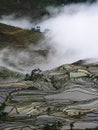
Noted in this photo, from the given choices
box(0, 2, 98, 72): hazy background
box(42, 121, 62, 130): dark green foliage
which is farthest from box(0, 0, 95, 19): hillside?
box(42, 121, 62, 130): dark green foliage

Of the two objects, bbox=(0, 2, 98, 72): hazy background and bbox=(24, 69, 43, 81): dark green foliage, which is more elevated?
bbox=(0, 2, 98, 72): hazy background

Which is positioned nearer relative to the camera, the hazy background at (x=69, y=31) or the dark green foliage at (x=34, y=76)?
the dark green foliage at (x=34, y=76)

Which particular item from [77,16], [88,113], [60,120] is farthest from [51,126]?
[77,16]

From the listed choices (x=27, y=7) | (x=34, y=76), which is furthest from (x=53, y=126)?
(x=27, y=7)

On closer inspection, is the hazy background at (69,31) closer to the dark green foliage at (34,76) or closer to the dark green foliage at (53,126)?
the dark green foliage at (34,76)

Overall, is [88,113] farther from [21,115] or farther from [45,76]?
[45,76]

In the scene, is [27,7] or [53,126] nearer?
[53,126]

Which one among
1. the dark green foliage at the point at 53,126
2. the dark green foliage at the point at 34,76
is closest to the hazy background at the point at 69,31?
the dark green foliage at the point at 34,76

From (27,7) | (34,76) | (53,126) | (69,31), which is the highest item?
(27,7)

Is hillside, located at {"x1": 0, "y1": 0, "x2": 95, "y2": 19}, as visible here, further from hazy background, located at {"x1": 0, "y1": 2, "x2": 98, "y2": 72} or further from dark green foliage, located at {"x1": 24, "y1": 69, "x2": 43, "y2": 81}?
dark green foliage, located at {"x1": 24, "y1": 69, "x2": 43, "y2": 81}

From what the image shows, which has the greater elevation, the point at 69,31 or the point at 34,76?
the point at 69,31

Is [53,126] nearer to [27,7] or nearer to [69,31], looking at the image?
[69,31]
